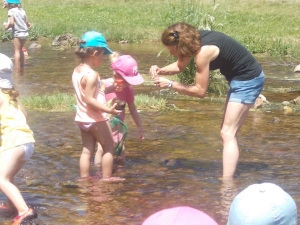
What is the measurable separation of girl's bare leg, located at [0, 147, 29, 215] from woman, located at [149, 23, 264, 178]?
1567mm

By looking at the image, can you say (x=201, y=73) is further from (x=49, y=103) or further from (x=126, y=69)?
(x=49, y=103)

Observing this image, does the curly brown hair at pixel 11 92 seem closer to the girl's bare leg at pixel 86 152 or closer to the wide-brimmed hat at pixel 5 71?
the wide-brimmed hat at pixel 5 71

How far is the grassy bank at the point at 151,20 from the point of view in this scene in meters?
19.0

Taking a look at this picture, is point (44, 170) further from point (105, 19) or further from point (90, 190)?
point (105, 19)

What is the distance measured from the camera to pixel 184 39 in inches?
223

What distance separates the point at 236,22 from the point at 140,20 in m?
3.54

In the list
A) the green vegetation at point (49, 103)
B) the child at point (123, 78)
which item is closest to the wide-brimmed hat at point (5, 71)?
the child at point (123, 78)

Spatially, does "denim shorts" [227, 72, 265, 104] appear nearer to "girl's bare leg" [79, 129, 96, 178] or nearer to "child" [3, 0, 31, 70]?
"girl's bare leg" [79, 129, 96, 178]

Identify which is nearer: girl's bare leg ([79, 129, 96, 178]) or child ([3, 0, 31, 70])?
girl's bare leg ([79, 129, 96, 178])

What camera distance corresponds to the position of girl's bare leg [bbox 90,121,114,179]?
226 inches

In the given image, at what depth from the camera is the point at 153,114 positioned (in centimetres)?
893

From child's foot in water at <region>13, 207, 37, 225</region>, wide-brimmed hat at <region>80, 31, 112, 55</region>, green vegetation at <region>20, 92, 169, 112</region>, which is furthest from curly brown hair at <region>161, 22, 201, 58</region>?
green vegetation at <region>20, 92, 169, 112</region>

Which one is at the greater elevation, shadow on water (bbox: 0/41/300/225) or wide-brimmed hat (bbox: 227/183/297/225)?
wide-brimmed hat (bbox: 227/183/297/225)

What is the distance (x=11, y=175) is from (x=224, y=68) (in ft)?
7.04
